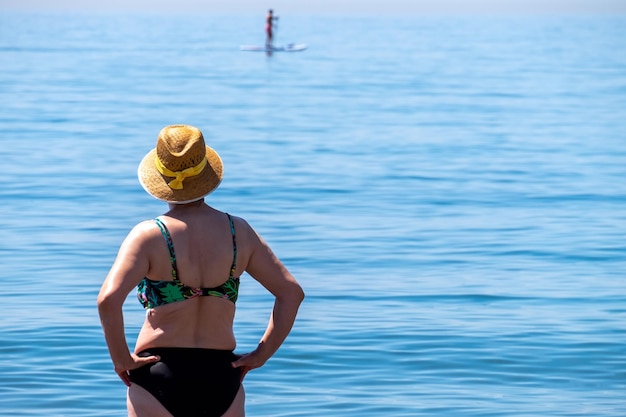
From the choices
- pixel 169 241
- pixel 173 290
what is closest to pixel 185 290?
pixel 173 290

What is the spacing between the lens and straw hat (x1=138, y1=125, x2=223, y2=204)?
4336mm

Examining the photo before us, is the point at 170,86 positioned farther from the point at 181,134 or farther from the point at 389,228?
the point at 181,134

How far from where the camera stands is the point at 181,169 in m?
4.34

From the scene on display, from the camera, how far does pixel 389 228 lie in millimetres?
15281

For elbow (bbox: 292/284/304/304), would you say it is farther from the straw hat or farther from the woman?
the straw hat

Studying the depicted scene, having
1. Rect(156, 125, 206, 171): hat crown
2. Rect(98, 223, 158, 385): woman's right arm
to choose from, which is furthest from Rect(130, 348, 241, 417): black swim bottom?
Rect(156, 125, 206, 171): hat crown

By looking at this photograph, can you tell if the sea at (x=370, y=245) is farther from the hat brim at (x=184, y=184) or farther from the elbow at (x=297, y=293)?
the hat brim at (x=184, y=184)

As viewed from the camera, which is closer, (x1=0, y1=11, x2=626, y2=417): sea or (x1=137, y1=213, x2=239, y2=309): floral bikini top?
(x1=137, y1=213, x2=239, y2=309): floral bikini top

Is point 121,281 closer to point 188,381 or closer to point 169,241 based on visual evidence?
point 169,241

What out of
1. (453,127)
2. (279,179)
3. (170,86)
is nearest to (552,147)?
(453,127)

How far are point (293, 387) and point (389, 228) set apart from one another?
23.0 feet

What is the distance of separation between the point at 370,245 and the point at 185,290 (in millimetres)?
9448

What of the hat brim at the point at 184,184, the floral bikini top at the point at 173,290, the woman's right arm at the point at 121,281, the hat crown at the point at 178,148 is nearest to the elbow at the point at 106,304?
the woman's right arm at the point at 121,281

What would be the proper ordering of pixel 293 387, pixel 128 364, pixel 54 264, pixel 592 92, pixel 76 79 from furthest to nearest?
pixel 76 79, pixel 592 92, pixel 54 264, pixel 293 387, pixel 128 364
